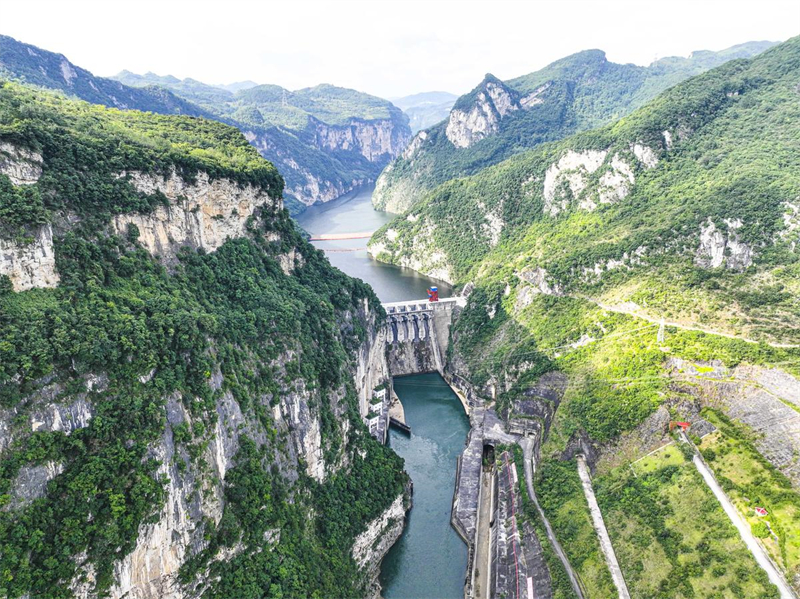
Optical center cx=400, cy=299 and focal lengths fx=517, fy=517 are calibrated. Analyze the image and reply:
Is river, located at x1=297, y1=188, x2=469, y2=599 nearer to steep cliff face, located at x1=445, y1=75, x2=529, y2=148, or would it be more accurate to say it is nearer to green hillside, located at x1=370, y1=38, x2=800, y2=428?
green hillside, located at x1=370, y1=38, x2=800, y2=428

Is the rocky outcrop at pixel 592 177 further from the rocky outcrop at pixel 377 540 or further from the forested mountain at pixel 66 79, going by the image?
the forested mountain at pixel 66 79

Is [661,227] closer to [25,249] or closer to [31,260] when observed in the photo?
[31,260]

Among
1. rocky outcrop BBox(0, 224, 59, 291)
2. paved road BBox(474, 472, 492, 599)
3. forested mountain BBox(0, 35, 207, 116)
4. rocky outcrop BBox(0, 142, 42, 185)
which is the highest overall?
forested mountain BBox(0, 35, 207, 116)

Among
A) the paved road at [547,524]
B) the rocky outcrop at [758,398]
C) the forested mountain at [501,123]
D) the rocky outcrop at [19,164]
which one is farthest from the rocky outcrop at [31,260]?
the forested mountain at [501,123]

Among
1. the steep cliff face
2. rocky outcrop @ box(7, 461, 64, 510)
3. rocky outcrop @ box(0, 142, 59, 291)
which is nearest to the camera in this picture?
rocky outcrop @ box(7, 461, 64, 510)

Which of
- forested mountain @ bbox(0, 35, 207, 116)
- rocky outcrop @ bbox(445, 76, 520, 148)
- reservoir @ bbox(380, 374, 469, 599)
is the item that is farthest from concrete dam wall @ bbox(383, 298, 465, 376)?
rocky outcrop @ bbox(445, 76, 520, 148)

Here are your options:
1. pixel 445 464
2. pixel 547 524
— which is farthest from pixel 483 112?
A: pixel 547 524

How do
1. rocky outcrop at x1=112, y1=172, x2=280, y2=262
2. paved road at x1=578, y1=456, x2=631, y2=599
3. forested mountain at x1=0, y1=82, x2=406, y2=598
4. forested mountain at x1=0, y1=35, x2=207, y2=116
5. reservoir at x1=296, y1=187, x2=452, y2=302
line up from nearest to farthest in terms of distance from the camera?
1. forested mountain at x1=0, y1=82, x2=406, y2=598
2. paved road at x1=578, y1=456, x2=631, y2=599
3. rocky outcrop at x1=112, y1=172, x2=280, y2=262
4. reservoir at x1=296, y1=187, x2=452, y2=302
5. forested mountain at x1=0, y1=35, x2=207, y2=116

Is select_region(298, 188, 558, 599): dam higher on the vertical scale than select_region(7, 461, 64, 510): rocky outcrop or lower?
lower
